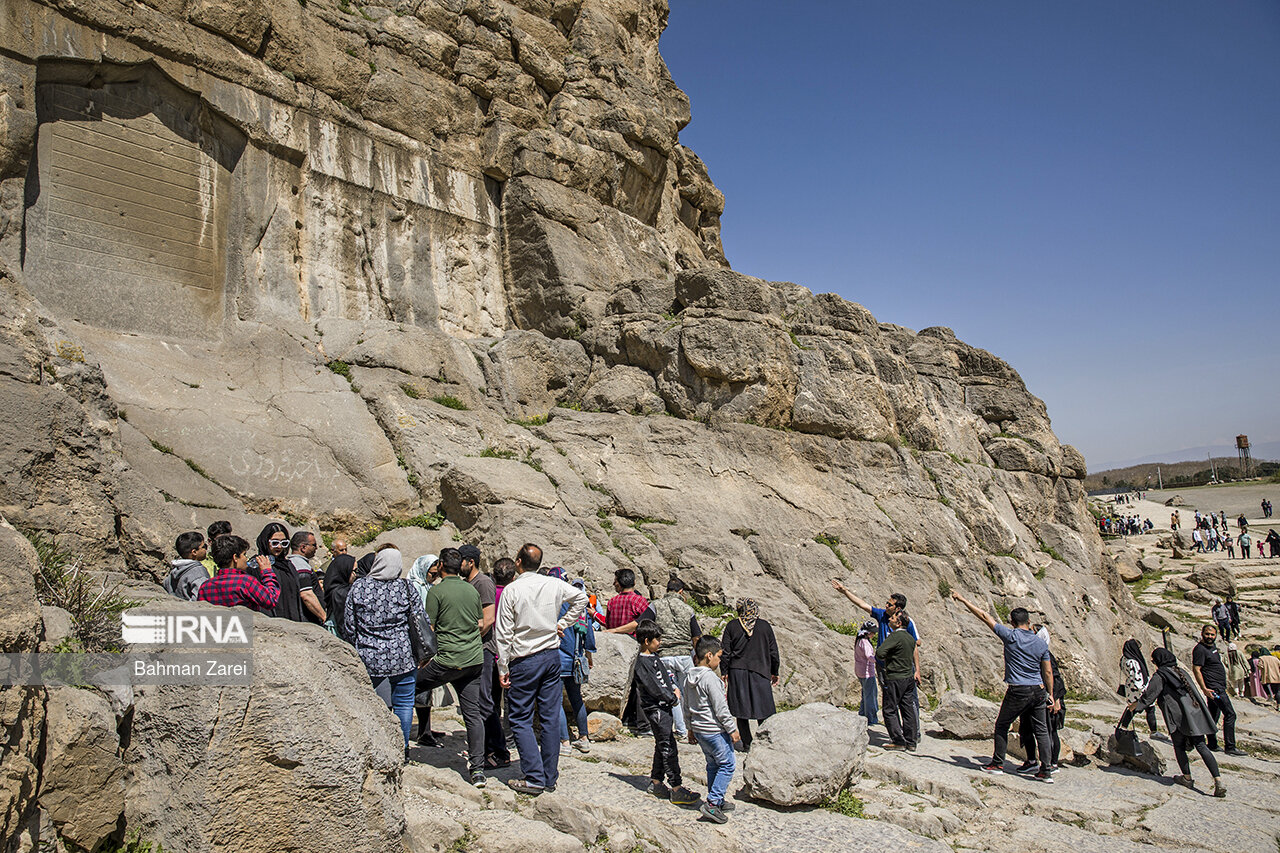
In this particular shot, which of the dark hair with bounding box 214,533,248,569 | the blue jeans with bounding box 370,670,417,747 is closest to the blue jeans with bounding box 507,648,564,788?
the blue jeans with bounding box 370,670,417,747

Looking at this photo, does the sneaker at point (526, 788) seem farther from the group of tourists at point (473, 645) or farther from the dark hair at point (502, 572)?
the dark hair at point (502, 572)

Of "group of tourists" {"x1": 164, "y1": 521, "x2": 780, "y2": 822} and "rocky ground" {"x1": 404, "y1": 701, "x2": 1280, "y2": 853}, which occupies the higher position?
"group of tourists" {"x1": 164, "y1": 521, "x2": 780, "y2": 822}

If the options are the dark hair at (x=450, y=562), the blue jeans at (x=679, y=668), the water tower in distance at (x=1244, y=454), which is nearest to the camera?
the dark hair at (x=450, y=562)

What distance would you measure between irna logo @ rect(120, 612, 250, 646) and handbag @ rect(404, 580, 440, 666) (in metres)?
1.98

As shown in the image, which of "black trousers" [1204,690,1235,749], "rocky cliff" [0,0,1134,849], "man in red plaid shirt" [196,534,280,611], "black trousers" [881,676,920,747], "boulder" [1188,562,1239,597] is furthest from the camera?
"boulder" [1188,562,1239,597]

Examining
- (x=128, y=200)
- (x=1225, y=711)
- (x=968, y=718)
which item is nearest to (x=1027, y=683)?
(x=968, y=718)

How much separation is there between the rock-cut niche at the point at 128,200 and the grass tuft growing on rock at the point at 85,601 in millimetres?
9270

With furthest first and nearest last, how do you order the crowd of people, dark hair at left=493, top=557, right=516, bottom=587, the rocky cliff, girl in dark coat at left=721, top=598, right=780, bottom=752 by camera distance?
the rocky cliff < girl in dark coat at left=721, top=598, right=780, bottom=752 < dark hair at left=493, top=557, right=516, bottom=587 < the crowd of people

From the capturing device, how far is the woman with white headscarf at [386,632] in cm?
664

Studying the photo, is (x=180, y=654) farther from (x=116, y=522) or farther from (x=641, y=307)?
(x=641, y=307)

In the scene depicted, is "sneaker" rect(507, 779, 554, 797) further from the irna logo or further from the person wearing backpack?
the irna logo

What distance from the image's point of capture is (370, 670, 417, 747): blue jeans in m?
6.68

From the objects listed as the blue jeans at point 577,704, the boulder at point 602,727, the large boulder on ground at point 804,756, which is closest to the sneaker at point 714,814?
the large boulder on ground at point 804,756

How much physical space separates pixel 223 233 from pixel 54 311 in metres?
3.13
